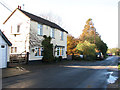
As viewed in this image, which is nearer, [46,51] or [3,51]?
[3,51]

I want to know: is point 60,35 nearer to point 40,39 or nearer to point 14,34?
point 40,39

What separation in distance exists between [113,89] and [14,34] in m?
17.4

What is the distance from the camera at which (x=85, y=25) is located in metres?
59.2

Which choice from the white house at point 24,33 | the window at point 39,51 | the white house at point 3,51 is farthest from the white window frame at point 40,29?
the white house at point 3,51

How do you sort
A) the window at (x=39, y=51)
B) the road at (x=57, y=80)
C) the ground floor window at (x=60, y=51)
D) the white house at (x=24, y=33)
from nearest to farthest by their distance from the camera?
the road at (x=57, y=80) < the white house at (x=24, y=33) < the window at (x=39, y=51) < the ground floor window at (x=60, y=51)


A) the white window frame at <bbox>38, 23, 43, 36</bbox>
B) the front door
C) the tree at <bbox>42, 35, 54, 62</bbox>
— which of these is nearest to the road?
the front door

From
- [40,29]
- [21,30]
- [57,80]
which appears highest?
[40,29]

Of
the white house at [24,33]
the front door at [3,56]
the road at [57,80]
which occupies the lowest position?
the road at [57,80]

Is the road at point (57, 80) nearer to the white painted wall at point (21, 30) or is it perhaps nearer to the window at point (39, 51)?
the white painted wall at point (21, 30)

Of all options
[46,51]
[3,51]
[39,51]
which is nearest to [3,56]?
[3,51]

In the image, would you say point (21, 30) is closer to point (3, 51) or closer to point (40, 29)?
point (40, 29)

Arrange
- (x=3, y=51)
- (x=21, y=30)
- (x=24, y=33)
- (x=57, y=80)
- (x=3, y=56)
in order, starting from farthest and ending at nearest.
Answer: (x=21, y=30)
(x=24, y=33)
(x=3, y=51)
(x=3, y=56)
(x=57, y=80)

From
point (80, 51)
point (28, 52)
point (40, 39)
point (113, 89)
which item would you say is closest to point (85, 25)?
point (80, 51)

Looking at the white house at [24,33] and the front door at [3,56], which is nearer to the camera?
the front door at [3,56]
